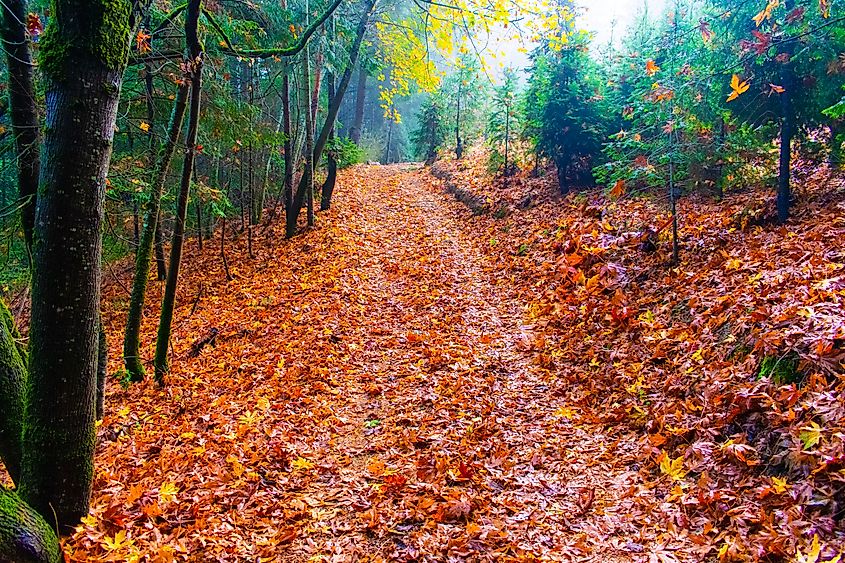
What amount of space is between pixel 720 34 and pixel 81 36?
9607 millimetres

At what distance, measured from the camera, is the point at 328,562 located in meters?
3.91

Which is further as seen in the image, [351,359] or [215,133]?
[215,133]

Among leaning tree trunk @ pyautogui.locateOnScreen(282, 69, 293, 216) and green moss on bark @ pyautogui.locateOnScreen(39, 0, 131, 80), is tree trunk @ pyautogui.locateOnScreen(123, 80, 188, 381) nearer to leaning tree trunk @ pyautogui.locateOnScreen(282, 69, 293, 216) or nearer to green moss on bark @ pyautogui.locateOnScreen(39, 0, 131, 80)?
green moss on bark @ pyautogui.locateOnScreen(39, 0, 131, 80)

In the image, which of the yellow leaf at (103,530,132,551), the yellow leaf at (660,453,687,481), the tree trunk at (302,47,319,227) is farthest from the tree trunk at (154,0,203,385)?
the yellow leaf at (660,453,687,481)

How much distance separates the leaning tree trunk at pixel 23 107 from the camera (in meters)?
4.73

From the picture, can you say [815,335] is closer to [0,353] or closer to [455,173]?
[0,353]

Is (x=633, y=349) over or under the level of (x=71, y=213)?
under

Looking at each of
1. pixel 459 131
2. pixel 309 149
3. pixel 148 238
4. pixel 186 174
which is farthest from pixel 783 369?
pixel 459 131

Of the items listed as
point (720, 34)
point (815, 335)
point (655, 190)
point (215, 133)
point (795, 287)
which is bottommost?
point (815, 335)

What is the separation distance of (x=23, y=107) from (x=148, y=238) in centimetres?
247

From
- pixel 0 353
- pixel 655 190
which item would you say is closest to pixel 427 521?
pixel 0 353

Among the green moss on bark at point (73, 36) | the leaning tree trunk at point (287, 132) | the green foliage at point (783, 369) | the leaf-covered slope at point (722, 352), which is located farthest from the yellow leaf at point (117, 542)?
the leaning tree trunk at point (287, 132)

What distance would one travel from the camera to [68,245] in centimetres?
324

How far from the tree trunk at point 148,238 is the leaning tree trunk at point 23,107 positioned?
178 centimetres
